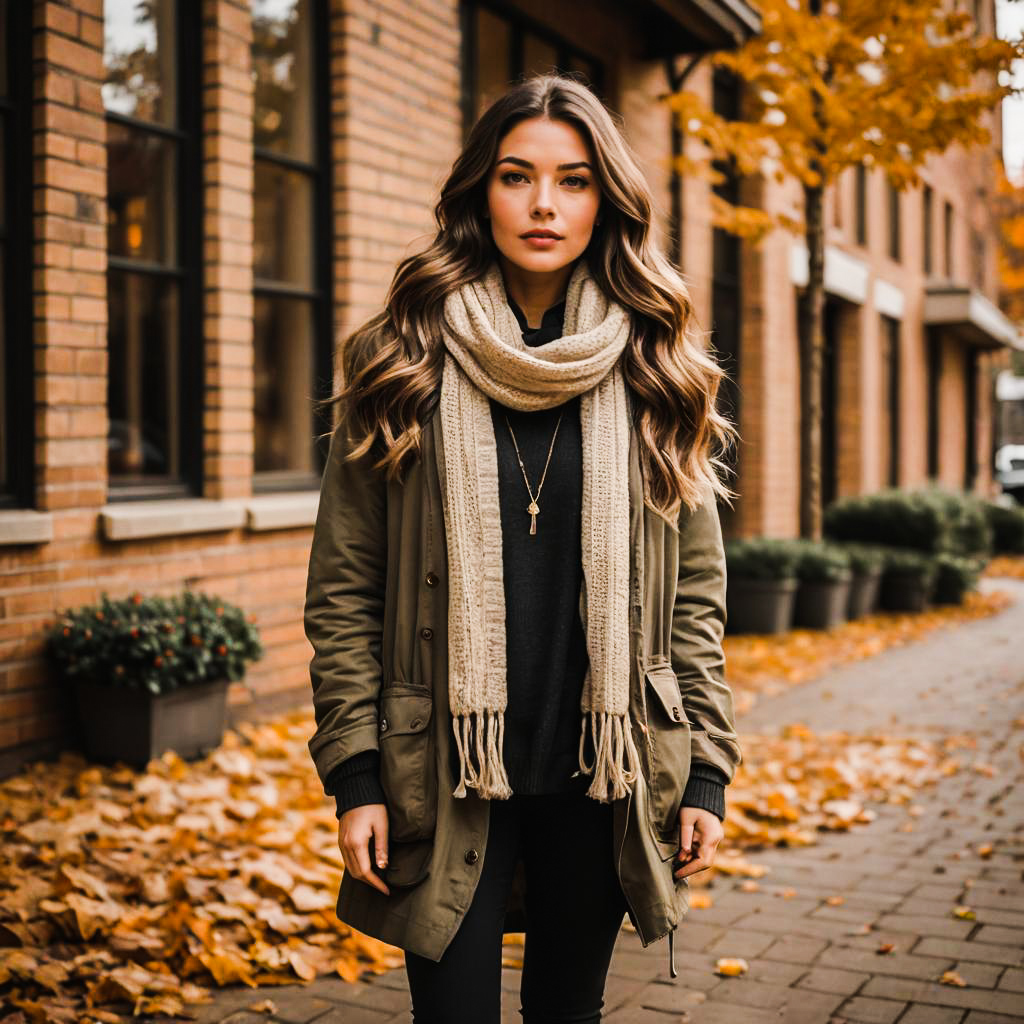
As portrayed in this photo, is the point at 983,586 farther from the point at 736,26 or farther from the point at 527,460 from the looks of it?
the point at 527,460

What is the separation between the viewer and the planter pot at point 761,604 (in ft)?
34.5

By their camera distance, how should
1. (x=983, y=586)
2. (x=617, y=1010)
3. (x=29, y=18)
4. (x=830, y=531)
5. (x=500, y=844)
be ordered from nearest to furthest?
(x=500, y=844)
(x=617, y=1010)
(x=29, y=18)
(x=830, y=531)
(x=983, y=586)

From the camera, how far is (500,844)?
2176 mm

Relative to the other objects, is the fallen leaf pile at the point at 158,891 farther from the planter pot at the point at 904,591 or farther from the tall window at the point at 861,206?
the tall window at the point at 861,206

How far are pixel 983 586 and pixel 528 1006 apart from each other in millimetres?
14624

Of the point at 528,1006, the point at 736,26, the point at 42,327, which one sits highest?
the point at 736,26

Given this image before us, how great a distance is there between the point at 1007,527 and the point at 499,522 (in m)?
19.3

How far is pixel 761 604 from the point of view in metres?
10.6

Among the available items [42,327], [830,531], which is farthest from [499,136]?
[830,531]

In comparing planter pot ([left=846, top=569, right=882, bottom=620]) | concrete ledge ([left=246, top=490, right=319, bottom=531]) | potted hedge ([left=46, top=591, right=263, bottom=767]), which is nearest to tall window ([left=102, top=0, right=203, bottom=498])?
concrete ledge ([left=246, top=490, right=319, bottom=531])

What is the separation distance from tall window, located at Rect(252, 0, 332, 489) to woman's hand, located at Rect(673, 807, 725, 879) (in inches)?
188

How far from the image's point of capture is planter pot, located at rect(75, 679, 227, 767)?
17.2 ft

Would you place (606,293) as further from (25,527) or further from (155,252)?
(155,252)

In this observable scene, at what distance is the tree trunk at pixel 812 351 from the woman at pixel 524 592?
794 centimetres
